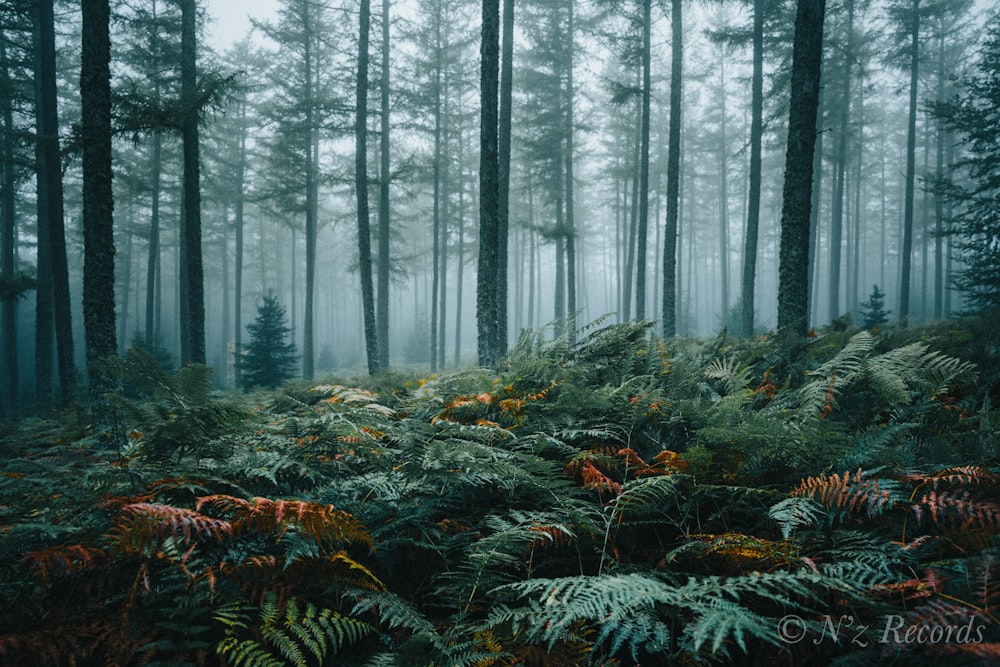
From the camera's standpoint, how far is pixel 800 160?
22.0 feet

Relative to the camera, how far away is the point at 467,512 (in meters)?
2.47

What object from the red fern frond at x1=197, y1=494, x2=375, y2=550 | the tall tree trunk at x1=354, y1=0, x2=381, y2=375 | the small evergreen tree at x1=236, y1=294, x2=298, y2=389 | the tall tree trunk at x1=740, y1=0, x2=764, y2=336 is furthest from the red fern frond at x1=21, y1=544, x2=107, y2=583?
the tall tree trunk at x1=740, y1=0, x2=764, y2=336

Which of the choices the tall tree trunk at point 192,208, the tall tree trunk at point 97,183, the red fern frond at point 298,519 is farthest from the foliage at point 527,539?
the tall tree trunk at point 192,208

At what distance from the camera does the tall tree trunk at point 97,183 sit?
6.46m

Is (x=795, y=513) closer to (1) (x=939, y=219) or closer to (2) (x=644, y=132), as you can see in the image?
(2) (x=644, y=132)

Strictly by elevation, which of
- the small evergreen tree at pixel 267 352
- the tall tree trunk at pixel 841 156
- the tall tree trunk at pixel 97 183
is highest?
the tall tree trunk at pixel 841 156

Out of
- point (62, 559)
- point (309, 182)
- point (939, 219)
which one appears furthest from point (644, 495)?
point (939, 219)

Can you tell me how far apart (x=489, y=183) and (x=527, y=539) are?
278 inches

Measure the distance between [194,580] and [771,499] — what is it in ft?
8.12

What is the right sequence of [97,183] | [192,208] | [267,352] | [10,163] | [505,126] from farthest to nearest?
[267,352] → [10,163] → [505,126] → [192,208] → [97,183]

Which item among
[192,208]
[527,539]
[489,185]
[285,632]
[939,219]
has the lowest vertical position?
[285,632]

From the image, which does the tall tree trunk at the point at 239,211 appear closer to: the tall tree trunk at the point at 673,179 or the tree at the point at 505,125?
the tree at the point at 505,125

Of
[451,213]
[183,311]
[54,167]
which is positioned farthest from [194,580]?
[451,213]

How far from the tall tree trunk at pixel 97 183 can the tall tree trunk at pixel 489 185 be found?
5.60 metres
